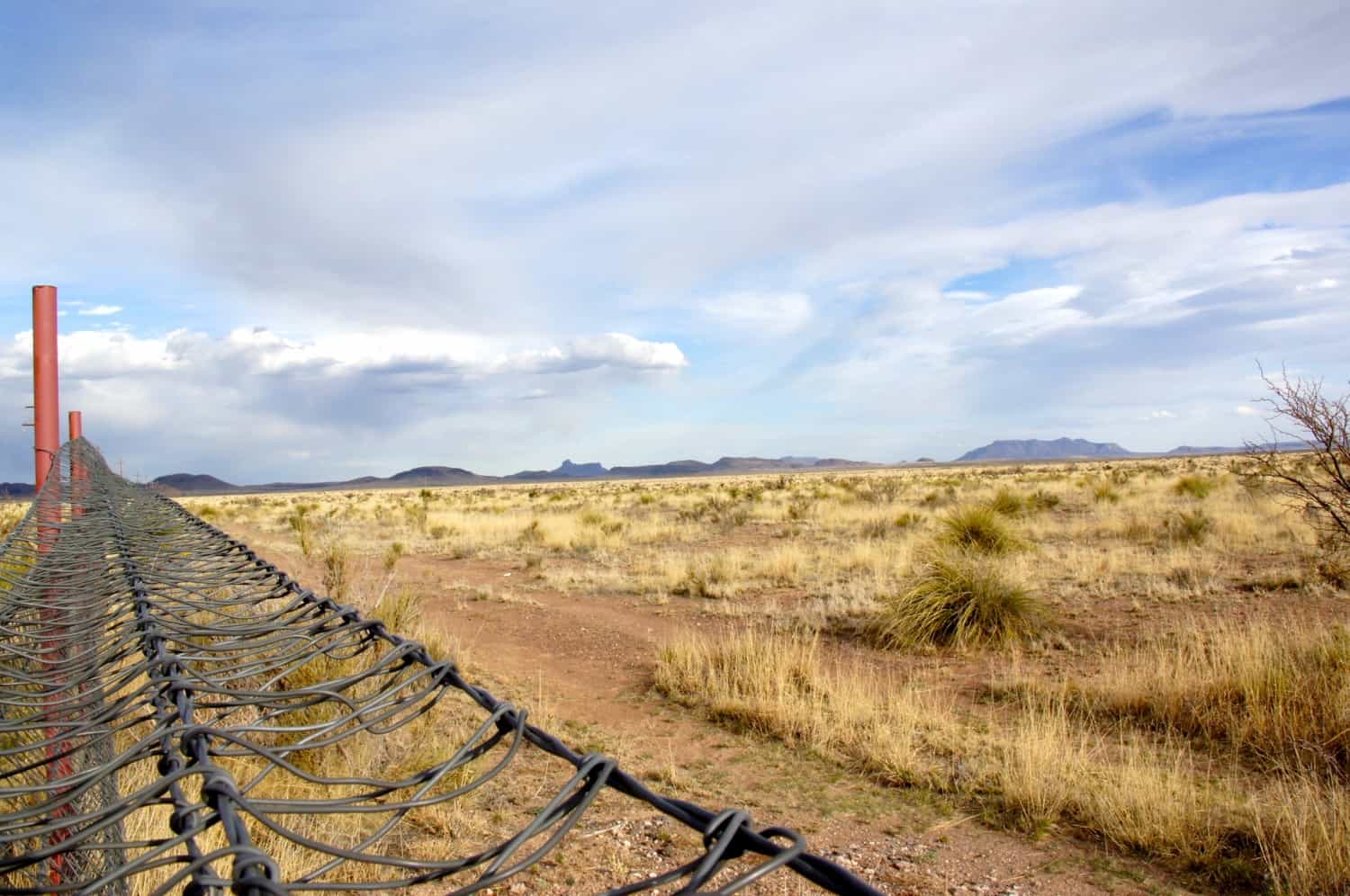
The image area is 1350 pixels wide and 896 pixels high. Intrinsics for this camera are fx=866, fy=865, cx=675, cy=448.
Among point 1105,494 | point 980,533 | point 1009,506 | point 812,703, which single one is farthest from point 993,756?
point 1105,494

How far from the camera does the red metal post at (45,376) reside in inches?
231

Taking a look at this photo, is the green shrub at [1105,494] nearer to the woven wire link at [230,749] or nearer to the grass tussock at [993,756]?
the grass tussock at [993,756]

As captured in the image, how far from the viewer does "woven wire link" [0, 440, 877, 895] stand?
1164mm

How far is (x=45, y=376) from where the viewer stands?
588 cm

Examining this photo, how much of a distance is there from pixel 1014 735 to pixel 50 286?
7558 millimetres

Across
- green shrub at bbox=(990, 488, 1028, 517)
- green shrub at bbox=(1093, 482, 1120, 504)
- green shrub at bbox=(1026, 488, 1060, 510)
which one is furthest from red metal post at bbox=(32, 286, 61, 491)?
green shrub at bbox=(1093, 482, 1120, 504)

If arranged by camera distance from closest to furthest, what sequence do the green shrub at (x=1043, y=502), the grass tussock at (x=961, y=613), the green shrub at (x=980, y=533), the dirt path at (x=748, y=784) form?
the dirt path at (x=748, y=784), the grass tussock at (x=961, y=613), the green shrub at (x=980, y=533), the green shrub at (x=1043, y=502)

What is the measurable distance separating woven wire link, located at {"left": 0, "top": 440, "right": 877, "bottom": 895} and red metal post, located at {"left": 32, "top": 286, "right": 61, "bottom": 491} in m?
0.30

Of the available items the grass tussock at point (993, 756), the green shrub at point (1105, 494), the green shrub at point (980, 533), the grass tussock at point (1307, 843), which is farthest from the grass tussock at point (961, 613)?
the green shrub at point (1105, 494)

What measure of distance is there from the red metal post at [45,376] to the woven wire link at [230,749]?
0.30 metres

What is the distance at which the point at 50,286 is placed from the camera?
6.12 metres

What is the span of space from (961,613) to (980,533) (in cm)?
509

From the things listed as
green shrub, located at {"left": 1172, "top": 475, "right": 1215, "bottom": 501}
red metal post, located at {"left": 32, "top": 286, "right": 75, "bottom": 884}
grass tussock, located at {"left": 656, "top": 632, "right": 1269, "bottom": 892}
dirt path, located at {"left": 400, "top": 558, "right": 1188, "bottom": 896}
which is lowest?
dirt path, located at {"left": 400, "top": 558, "right": 1188, "bottom": 896}

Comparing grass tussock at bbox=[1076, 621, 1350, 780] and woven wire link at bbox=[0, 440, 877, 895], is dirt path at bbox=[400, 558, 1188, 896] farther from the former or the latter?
grass tussock at bbox=[1076, 621, 1350, 780]
